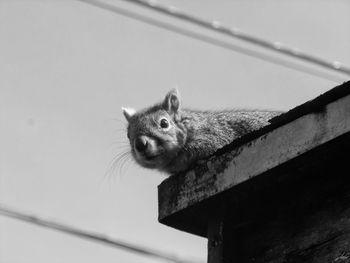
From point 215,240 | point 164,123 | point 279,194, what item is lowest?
point 215,240

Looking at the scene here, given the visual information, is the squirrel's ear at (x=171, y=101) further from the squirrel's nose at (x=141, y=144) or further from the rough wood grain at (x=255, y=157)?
the rough wood grain at (x=255, y=157)

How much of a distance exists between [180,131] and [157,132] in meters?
0.17

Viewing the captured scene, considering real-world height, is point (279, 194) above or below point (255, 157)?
below

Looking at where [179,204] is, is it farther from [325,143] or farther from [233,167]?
[325,143]

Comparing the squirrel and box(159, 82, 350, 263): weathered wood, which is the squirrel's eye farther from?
box(159, 82, 350, 263): weathered wood

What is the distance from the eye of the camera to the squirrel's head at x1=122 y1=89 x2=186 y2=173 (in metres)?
6.73

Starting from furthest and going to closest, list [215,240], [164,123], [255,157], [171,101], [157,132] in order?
[171,101], [164,123], [157,132], [215,240], [255,157]

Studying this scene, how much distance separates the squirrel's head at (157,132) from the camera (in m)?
6.73

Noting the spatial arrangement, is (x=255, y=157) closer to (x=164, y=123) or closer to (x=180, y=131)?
(x=180, y=131)

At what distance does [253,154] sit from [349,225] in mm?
→ 546

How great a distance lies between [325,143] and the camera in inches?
150

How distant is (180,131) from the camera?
23.1ft

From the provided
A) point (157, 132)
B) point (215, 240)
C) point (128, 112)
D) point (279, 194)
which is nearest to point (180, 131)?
point (157, 132)

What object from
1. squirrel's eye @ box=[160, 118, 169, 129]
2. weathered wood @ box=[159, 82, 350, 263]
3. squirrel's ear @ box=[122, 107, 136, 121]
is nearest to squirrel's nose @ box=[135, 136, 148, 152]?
squirrel's eye @ box=[160, 118, 169, 129]
